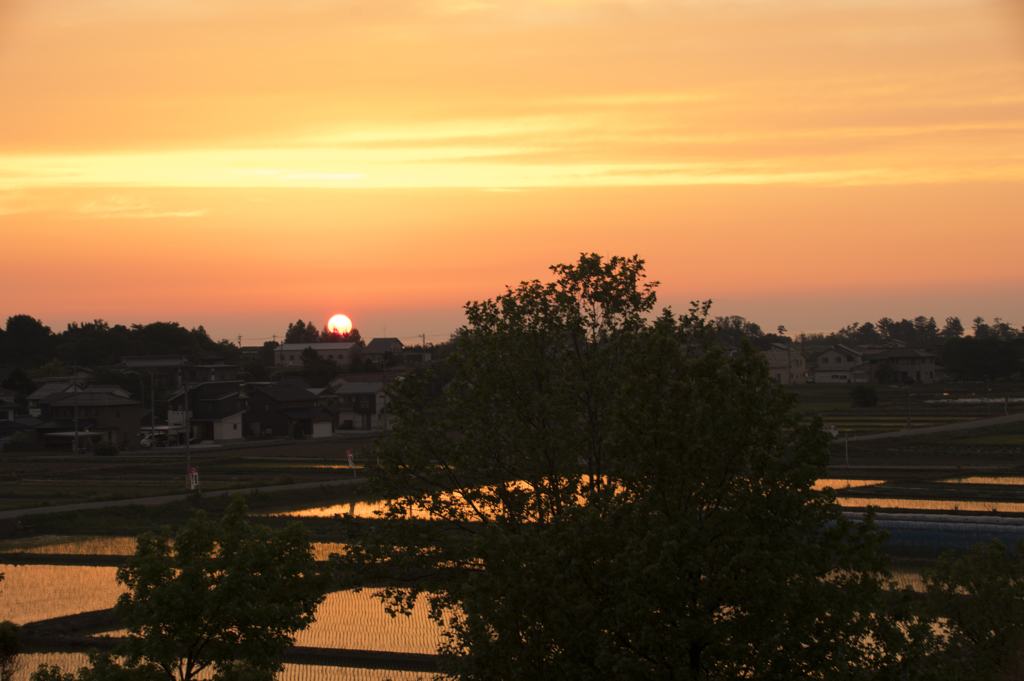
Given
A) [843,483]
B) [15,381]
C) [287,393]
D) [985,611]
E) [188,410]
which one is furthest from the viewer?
[15,381]

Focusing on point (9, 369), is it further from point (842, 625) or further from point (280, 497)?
point (842, 625)

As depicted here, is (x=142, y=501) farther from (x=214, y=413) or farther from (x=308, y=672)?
(x=214, y=413)

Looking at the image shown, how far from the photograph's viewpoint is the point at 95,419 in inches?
3046

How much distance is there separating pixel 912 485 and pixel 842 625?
33.3 metres

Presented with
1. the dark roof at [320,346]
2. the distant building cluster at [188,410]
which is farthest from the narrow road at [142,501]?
the dark roof at [320,346]

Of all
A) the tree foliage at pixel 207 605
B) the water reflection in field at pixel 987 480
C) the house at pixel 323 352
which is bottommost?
the water reflection in field at pixel 987 480

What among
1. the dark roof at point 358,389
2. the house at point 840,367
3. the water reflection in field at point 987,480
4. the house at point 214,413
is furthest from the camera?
the house at point 840,367

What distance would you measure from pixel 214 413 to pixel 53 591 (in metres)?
60.9

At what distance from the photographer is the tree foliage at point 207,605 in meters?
11.0

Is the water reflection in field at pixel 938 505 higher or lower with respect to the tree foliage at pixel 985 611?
lower

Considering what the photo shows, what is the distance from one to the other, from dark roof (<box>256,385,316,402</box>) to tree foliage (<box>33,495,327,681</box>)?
75404mm

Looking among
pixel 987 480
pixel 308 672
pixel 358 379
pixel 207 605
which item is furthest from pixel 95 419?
pixel 207 605

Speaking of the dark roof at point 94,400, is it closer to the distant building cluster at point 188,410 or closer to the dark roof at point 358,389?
the distant building cluster at point 188,410

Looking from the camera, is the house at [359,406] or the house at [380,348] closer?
the house at [359,406]
